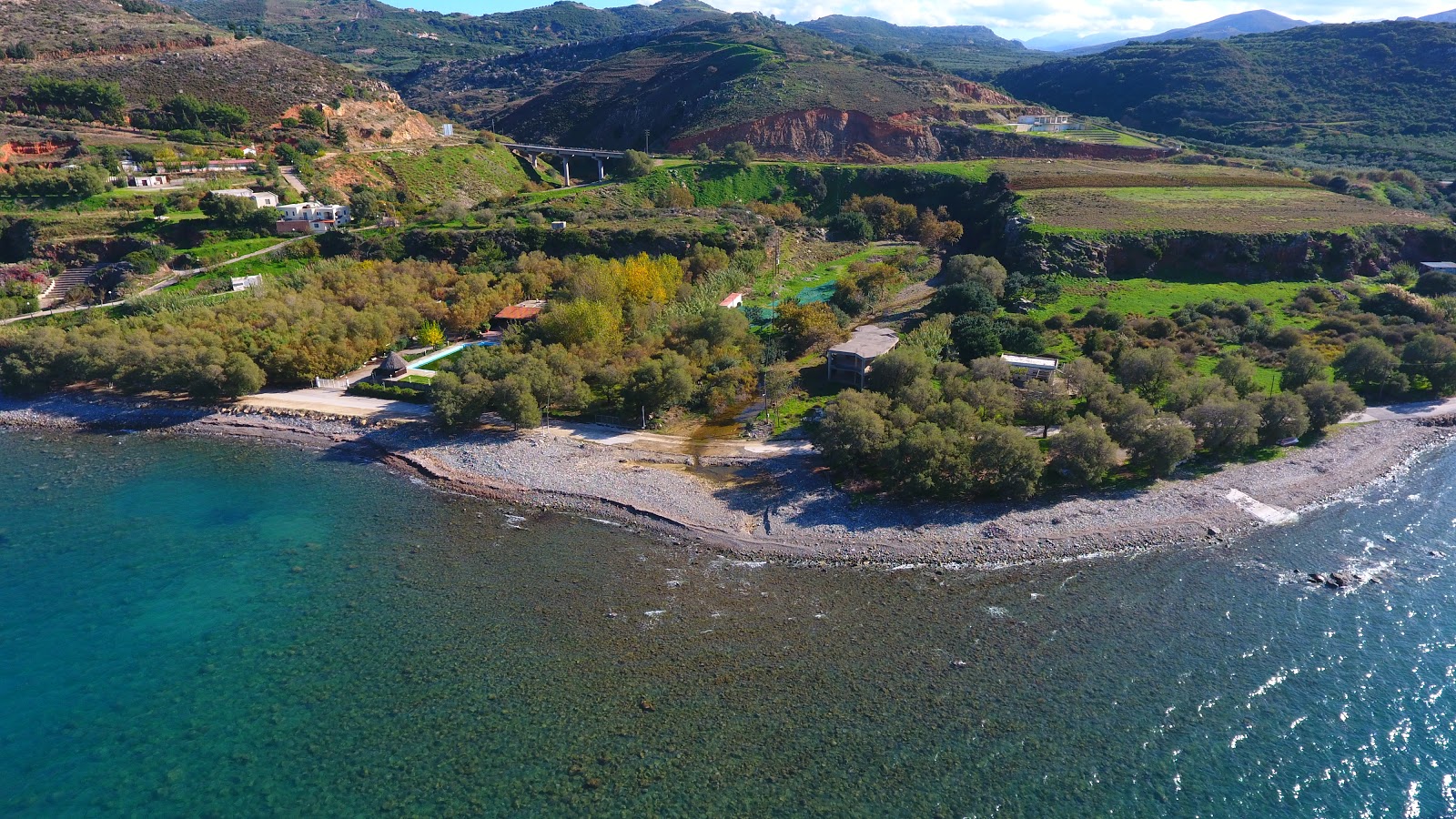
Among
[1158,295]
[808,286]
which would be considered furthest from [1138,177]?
[808,286]

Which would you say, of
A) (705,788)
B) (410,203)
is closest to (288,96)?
(410,203)

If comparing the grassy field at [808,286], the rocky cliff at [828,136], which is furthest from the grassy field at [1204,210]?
the rocky cliff at [828,136]

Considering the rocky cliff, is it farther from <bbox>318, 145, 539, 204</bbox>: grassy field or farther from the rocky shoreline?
the rocky shoreline

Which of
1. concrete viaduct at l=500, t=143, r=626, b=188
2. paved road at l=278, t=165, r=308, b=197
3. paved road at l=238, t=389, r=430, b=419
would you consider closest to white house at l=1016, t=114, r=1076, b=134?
concrete viaduct at l=500, t=143, r=626, b=188

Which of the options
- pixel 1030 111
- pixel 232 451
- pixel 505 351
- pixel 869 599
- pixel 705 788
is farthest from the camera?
pixel 1030 111

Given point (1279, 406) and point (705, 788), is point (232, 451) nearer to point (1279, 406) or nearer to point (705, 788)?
point (705, 788)

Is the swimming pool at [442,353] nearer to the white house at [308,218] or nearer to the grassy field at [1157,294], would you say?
the white house at [308,218]
